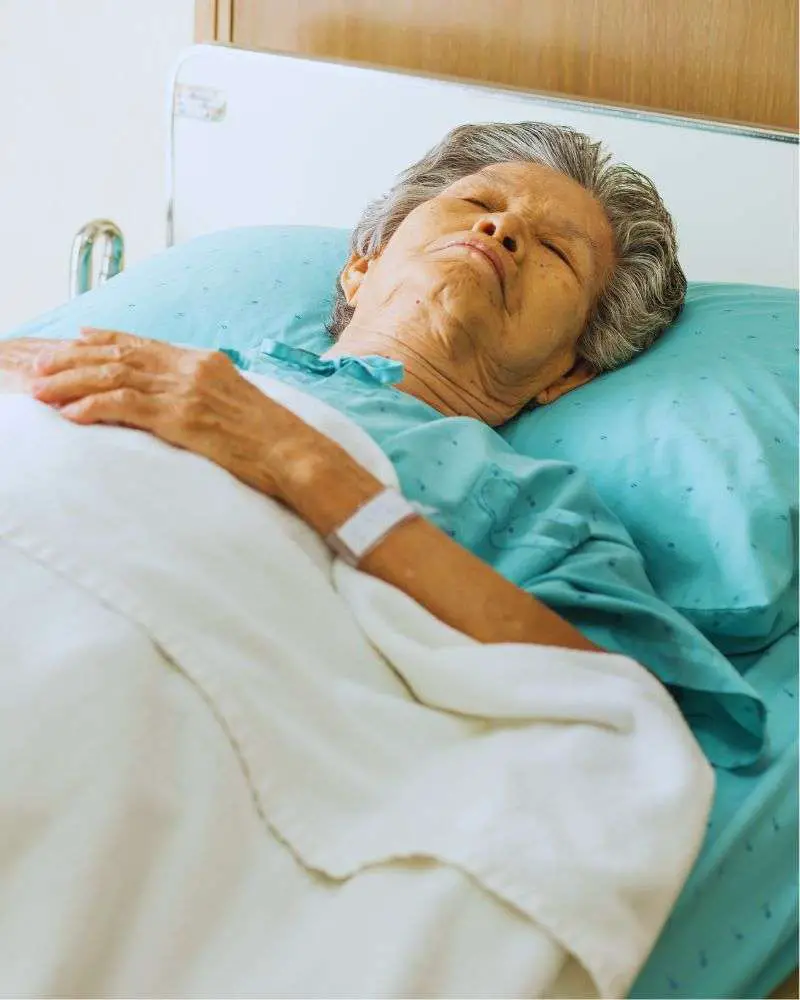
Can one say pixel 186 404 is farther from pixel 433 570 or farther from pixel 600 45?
pixel 600 45

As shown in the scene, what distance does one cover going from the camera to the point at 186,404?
3.89 ft

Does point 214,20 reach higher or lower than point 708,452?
higher

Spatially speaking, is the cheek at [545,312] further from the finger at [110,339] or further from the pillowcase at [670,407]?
the finger at [110,339]

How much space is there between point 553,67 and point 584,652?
1376 mm

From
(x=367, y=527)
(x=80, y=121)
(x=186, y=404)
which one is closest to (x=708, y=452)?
(x=367, y=527)

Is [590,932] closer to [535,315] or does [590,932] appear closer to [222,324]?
[535,315]

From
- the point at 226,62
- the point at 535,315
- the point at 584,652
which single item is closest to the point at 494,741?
the point at 584,652

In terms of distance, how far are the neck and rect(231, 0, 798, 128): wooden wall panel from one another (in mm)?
713

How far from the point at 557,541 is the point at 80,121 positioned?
2187 millimetres

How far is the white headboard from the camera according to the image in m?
1.88

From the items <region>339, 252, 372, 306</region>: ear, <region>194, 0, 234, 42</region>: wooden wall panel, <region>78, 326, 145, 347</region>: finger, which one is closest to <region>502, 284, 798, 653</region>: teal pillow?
<region>339, 252, 372, 306</region>: ear

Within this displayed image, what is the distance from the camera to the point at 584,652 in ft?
3.41

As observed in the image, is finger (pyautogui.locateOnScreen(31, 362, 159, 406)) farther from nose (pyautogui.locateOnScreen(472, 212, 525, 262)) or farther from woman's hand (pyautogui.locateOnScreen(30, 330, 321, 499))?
nose (pyautogui.locateOnScreen(472, 212, 525, 262))

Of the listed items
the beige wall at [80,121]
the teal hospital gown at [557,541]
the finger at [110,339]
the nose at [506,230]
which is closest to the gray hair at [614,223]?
the nose at [506,230]
